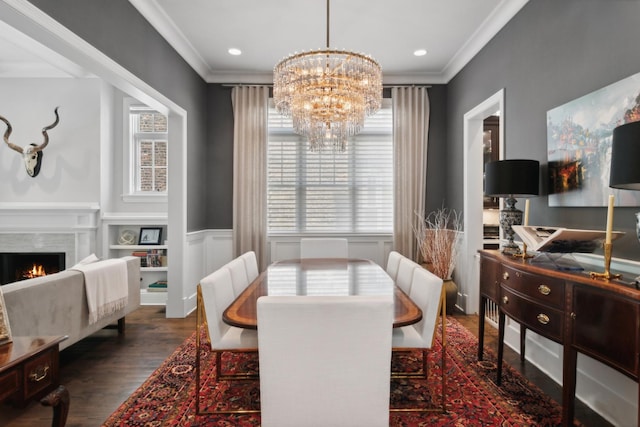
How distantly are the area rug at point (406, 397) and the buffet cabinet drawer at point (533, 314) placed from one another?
1.67 feet

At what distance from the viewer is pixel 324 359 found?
1.31 m

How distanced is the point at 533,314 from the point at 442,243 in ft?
6.78

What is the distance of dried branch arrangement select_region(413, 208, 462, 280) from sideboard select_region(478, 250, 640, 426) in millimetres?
1614

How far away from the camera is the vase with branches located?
3910mm

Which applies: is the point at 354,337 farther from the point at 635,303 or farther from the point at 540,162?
the point at 540,162

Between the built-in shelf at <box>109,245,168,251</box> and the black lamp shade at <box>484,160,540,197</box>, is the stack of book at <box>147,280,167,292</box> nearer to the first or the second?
the built-in shelf at <box>109,245,168,251</box>

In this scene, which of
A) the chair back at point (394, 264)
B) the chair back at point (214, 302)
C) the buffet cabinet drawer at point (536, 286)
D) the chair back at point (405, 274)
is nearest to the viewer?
the buffet cabinet drawer at point (536, 286)

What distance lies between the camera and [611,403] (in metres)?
1.91

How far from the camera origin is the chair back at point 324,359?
1281mm

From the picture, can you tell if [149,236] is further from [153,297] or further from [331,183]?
[331,183]

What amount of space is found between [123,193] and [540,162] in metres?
4.63

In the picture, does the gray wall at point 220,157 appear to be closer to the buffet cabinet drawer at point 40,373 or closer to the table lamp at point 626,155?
the buffet cabinet drawer at point 40,373

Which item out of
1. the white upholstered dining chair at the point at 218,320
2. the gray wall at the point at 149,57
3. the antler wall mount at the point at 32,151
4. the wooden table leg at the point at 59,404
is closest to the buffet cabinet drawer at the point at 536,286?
the white upholstered dining chair at the point at 218,320

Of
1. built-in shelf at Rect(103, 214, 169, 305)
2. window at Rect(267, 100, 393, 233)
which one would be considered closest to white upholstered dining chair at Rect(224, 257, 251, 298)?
window at Rect(267, 100, 393, 233)
